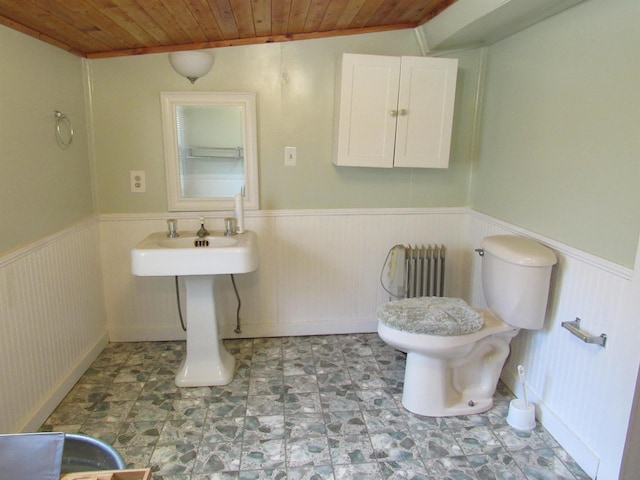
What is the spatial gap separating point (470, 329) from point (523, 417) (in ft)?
1.59

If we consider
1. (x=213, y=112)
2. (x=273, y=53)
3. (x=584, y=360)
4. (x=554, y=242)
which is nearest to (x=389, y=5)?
(x=273, y=53)

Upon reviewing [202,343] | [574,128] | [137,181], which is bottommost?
[202,343]

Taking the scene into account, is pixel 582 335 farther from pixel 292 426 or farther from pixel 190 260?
pixel 190 260

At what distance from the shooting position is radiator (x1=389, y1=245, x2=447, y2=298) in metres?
2.77

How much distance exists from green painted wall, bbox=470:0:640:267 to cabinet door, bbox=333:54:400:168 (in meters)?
0.63

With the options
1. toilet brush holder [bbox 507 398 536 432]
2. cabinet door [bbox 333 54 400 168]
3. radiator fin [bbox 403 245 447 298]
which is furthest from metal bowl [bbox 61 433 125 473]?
radiator fin [bbox 403 245 447 298]

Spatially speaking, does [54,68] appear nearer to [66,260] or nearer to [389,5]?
[66,260]

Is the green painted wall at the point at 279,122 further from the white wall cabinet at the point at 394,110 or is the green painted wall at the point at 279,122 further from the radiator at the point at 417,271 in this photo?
the radiator at the point at 417,271

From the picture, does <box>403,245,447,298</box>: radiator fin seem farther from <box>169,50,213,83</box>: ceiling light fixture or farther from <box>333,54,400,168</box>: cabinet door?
<box>169,50,213,83</box>: ceiling light fixture

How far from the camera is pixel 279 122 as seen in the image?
106 inches

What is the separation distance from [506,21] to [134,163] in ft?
7.15

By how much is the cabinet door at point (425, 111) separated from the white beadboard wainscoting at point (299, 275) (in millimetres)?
A: 433

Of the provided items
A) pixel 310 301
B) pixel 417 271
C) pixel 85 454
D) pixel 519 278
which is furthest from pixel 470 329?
pixel 85 454

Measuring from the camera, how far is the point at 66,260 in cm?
231
